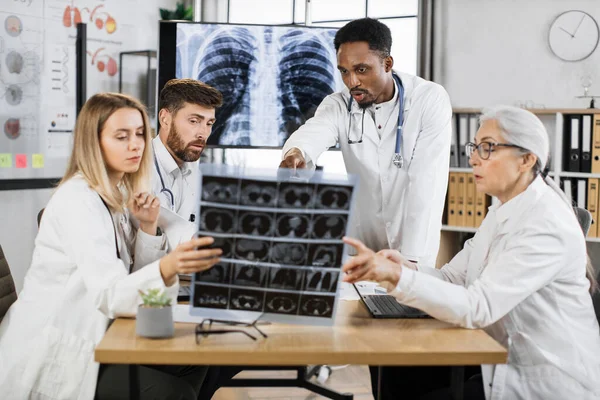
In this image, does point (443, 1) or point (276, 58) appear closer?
point (276, 58)

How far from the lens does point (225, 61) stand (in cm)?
450

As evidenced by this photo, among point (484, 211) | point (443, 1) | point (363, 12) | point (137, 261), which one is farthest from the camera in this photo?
point (363, 12)

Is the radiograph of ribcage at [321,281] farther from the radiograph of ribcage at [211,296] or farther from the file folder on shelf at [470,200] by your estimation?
the file folder on shelf at [470,200]

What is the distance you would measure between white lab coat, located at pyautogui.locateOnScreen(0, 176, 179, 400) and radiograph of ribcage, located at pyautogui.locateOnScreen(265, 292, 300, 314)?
0.24 meters

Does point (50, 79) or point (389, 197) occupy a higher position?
point (50, 79)

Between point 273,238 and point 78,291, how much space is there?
56cm

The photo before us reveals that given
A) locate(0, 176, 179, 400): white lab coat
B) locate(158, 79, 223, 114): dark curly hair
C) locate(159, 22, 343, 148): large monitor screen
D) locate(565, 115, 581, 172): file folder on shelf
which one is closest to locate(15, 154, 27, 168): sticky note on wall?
locate(159, 22, 343, 148): large monitor screen

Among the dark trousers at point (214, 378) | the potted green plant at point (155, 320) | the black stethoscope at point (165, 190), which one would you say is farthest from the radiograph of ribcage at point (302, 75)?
the potted green plant at point (155, 320)

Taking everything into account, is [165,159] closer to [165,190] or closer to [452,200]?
[165,190]

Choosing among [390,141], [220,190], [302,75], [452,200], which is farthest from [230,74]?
[220,190]

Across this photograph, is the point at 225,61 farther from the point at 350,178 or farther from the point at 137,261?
the point at 350,178

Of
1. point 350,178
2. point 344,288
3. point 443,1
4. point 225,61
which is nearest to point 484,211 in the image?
point 443,1

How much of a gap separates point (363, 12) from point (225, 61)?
5.36 ft

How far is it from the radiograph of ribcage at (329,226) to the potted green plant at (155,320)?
1.20ft
